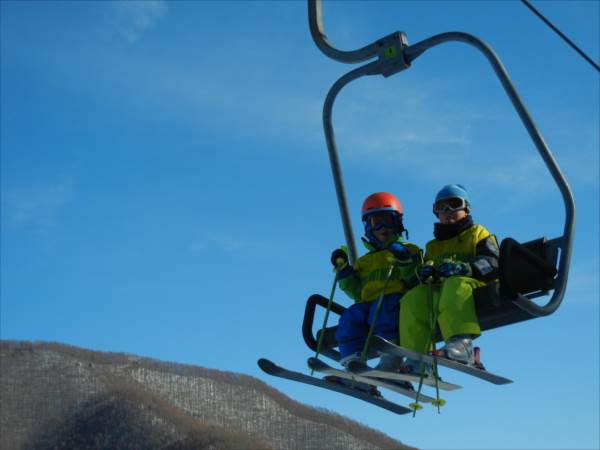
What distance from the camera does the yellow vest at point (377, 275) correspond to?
236 inches

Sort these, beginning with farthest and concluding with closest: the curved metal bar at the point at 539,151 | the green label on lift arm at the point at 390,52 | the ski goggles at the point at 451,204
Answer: the ski goggles at the point at 451,204 < the green label on lift arm at the point at 390,52 < the curved metal bar at the point at 539,151

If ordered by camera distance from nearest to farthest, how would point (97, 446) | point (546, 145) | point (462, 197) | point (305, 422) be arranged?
point (546, 145) → point (462, 197) → point (97, 446) → point (305, 422)

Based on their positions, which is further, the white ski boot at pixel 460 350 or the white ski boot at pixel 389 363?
the white ski boot at pixel 389 363

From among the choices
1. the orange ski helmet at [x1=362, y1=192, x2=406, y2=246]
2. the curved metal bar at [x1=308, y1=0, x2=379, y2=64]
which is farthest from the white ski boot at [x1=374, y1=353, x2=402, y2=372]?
the curved metal bar at [x1=308, y1=0, x2=379, y2=64]

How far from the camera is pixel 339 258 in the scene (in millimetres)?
6148

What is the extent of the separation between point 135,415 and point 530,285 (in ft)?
441

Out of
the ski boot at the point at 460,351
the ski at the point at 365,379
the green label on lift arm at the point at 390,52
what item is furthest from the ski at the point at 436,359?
the green label on lift arm at the point at 390,52

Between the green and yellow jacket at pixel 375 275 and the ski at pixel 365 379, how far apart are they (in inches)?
22.1

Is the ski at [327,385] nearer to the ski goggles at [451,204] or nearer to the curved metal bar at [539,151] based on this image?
the curved metal bar at [539,151]

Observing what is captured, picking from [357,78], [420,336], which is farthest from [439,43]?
[420,336]

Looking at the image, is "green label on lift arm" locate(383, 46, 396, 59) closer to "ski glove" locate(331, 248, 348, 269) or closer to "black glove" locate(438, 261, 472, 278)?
"black glove" locate(438, 261, 472, 278)

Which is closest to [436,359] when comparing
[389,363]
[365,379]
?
[365,379]

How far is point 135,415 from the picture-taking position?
13538 cm

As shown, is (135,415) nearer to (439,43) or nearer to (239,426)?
(239,426)
